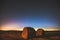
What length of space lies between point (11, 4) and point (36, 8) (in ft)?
1.60

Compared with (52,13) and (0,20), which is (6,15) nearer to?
(0,20)

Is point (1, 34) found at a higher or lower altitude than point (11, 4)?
lower

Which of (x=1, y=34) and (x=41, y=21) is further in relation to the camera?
(x=41, y=21)

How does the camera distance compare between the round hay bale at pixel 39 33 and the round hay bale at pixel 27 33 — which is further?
the round hay bale at pixel 39 33

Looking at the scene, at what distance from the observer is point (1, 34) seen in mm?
2711

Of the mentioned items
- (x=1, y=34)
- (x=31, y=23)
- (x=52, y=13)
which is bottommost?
(x=1, y=34)

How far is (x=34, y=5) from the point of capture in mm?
3010

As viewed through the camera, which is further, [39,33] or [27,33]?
[39,33]

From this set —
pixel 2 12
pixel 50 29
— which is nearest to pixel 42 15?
pixel 50 29

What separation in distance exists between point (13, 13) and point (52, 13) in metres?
0.75

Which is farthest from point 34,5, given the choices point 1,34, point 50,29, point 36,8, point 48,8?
point 1,34

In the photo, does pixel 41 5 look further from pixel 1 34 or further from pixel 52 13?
pixel 1 34

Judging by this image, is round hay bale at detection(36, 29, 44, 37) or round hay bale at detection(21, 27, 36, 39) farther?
round hay bale at detection(36, 29, 44, 37)

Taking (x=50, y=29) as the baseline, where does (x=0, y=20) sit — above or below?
above
